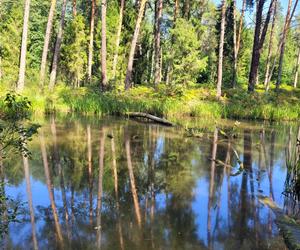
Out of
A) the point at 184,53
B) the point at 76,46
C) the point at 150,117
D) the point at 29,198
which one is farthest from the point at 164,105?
the point at 76,46

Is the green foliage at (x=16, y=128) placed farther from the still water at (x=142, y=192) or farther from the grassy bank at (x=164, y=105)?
the grassy bank at (x=164, y=105)

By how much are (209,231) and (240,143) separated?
7.02 m

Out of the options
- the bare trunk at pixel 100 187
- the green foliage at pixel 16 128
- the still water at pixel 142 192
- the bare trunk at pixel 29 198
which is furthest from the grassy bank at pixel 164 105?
the green foliage at pixel 16 128

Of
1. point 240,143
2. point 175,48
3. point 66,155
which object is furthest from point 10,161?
point 175,48

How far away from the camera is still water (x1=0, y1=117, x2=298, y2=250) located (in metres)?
4.92

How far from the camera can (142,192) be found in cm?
684

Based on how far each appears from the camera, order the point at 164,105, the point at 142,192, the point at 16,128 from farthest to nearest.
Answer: the point at 164,105 → the point at 142,192 → the point at 16,128

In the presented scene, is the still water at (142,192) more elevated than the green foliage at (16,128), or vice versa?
the green foliage at (16,128)

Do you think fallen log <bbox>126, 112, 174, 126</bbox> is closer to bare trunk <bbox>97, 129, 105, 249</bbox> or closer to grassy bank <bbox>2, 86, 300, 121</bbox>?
grassy bank <bbox>2, 86, 300, 121</bbox>

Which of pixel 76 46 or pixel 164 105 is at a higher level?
pixel 76 46

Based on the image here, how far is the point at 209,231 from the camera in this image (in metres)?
5.24

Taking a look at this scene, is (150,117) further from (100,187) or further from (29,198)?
(29,198)

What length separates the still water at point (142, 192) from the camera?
16.1 ft

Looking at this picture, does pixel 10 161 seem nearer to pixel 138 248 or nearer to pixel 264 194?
pixel 138 248
